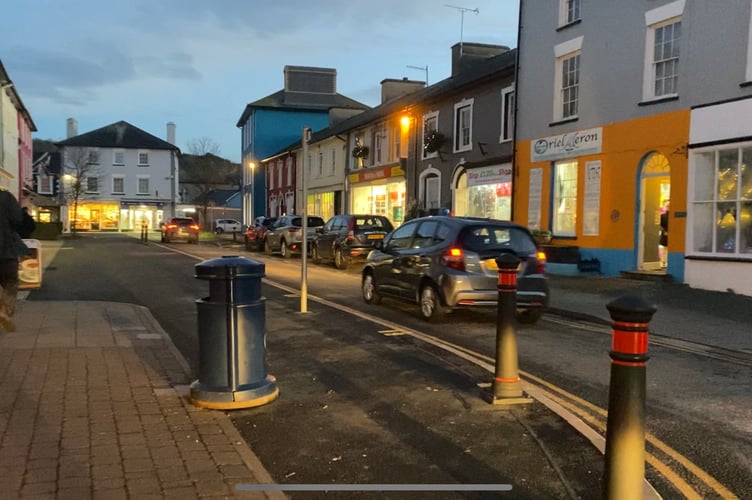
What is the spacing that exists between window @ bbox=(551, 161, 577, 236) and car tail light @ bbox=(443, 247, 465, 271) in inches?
382

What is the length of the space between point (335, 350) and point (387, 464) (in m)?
3.58

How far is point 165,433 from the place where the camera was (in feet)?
15.3

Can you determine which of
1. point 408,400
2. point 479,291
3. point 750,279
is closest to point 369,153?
point 750,279

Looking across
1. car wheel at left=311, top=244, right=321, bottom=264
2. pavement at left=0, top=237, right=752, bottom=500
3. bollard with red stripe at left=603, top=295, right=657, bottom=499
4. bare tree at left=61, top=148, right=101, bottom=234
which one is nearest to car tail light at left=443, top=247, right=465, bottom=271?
pavement at left=0, top=237, right=752, bottom=500

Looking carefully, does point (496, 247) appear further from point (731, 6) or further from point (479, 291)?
point (731, 6)

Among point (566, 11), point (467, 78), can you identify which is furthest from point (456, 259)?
point (467, 78)

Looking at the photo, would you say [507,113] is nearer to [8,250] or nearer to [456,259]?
[456,259]

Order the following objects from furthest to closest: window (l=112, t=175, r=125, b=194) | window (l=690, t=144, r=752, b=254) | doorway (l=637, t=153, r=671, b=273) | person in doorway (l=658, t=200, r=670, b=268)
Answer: window (l=112, t=175, r=125, b=194)
doorway (l=637, t=153, r=671, b=273)
person in doorway (l=658, t=200, r=670, b=268)
window (l=690, t=144, r=752, b=254)

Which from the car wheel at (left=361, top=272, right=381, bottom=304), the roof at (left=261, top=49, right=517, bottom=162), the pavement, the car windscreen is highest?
the roof at (left=261, top=49, right=517, bottom=162)

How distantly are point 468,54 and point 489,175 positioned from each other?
8.53 metres

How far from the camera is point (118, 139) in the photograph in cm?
6762

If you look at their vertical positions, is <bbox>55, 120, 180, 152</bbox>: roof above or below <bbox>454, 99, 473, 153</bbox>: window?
above

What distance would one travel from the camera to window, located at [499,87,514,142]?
69.4 feet

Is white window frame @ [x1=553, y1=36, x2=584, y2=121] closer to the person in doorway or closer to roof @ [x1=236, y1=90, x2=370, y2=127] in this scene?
the person in doorway
